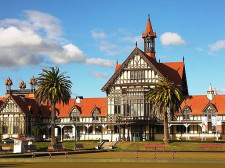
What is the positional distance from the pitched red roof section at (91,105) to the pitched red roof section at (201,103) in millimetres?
18418

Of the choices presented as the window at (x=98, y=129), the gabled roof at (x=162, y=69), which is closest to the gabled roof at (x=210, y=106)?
the gabled roof at (x=162, y=69)

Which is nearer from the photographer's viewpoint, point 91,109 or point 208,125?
point 208,125

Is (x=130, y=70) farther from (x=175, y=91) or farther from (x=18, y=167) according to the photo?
(x=18, y=167)

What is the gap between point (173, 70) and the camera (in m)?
97.1

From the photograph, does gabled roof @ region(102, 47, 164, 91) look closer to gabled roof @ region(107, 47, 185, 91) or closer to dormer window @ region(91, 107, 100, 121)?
gabled roof @ region(107, 47, 185, 91)

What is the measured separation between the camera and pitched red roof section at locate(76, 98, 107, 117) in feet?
317

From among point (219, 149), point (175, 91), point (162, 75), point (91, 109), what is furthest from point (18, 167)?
point (91, 109)

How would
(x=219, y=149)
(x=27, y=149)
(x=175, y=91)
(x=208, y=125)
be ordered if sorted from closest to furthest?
(x=27, y=149) → (x=219, y=149) → (x=175, y=91) → (x=208, y=125)

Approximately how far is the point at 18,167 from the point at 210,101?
60.5m

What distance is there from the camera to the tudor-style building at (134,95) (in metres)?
86.2

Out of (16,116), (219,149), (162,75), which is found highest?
(162,75)

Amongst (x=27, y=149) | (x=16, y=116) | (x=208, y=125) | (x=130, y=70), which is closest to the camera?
(x=27, y=149)

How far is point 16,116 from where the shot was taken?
96.2 meters

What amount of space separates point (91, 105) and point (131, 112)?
572 inches
